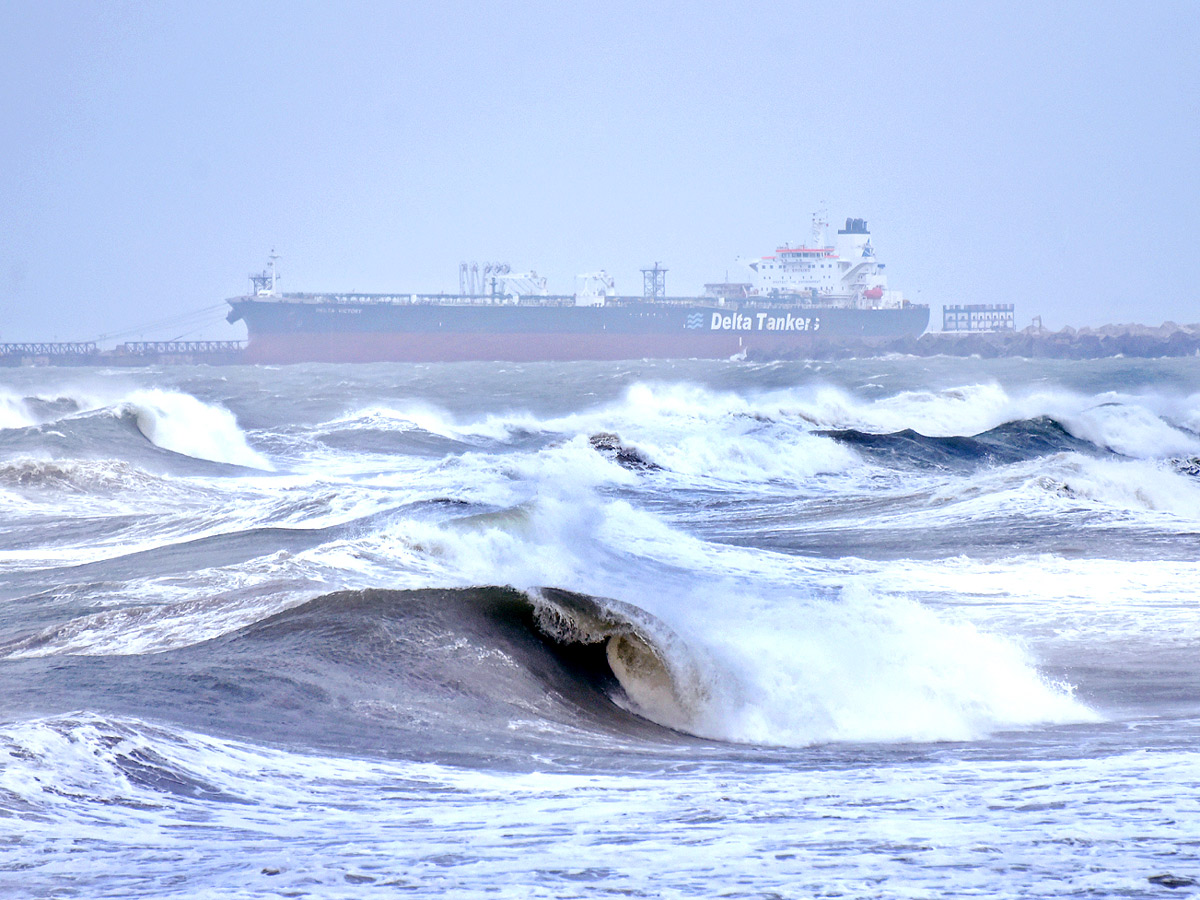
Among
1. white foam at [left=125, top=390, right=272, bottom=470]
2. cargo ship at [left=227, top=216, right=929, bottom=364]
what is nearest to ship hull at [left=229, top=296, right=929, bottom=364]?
cargo ship at [left=227, top=216, right=929, bottom=364]

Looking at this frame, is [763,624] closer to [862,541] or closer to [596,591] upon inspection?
[596,591]

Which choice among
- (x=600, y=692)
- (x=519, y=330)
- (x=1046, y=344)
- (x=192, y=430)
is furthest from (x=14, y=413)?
(x=1046, y=344)

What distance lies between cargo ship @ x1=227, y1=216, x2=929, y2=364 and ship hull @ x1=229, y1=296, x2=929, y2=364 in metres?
0.07

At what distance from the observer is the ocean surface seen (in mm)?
3152

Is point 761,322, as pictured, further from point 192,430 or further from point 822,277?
point 192,430

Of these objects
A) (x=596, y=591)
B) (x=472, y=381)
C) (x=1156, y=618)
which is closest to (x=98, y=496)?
(x=596, y=591)

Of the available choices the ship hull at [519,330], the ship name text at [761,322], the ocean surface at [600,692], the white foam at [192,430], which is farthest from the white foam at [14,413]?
the ship name text at [761,322]

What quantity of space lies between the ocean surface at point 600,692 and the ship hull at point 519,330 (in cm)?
5890

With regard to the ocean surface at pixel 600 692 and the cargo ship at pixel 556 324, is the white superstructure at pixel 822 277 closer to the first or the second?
the cargo ship at pixel 556 324

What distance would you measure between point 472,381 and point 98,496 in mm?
42724

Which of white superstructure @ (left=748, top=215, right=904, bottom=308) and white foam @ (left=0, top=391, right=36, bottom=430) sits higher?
white superstructure @ (left=748, top=215, right=904, bottom=308)

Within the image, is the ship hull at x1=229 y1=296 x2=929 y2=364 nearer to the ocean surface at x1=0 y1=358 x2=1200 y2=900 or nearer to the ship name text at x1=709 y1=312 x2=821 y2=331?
the ship name text at x1=709 y1=312 x2=821 y2=331

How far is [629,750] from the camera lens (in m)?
5.00

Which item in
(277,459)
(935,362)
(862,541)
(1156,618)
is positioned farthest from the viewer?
(935,362)
